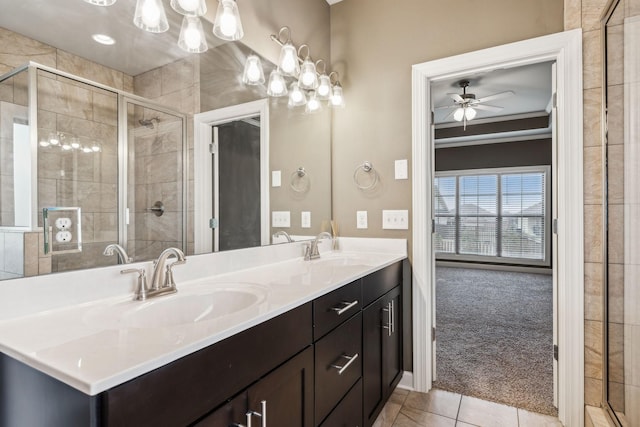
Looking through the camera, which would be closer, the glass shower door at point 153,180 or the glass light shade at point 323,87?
the glass shower door at point 153,180

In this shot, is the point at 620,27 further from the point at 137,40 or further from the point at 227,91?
the point at 137,40

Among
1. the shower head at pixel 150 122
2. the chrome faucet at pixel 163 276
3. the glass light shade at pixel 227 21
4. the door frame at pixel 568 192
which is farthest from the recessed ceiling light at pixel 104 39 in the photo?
the door frame at pixel 568 192

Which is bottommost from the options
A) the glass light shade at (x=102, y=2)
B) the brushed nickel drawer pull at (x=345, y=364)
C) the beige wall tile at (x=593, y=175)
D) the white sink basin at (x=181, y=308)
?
the brushed nickel drawer pull at (x=345, y=364)

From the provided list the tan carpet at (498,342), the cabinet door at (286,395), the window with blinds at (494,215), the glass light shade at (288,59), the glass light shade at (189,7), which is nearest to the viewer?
the cabinet door at (286,395)

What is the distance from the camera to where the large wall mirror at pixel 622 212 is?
148 cm

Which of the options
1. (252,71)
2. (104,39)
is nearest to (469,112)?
(252,71)

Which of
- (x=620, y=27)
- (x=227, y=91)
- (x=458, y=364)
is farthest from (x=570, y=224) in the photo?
(x=227, y=91)

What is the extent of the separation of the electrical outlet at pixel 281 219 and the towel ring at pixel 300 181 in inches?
7.0

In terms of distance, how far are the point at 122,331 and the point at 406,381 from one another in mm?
1877

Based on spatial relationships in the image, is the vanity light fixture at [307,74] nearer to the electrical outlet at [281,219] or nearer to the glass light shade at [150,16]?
the electrical outlet at [281,219]

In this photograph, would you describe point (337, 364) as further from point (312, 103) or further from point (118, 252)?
point (312, 103)

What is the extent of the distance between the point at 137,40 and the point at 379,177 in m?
1.54

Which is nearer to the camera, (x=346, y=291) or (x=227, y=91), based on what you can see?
(x=346, y=291)

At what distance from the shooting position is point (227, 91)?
1.60 metres
